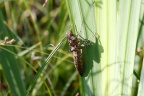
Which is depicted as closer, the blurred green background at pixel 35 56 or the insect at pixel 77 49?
the insect at pixel 77 49

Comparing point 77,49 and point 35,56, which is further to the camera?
point 35,56

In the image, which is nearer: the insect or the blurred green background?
the insect

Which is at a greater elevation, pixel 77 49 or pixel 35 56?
pixel 77 49

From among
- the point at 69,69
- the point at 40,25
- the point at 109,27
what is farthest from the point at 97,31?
the point at 40,25

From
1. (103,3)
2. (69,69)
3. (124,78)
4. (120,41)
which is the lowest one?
(69,69)

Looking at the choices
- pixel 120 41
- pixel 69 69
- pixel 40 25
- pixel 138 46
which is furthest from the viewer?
pixel 40 25

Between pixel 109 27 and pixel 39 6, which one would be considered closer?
pixel 109 27

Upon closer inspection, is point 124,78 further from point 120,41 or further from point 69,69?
point 69,69

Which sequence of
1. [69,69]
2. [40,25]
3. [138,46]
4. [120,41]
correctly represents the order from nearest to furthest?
[120,41]
[138,46]
[69,69]
[40,25]
